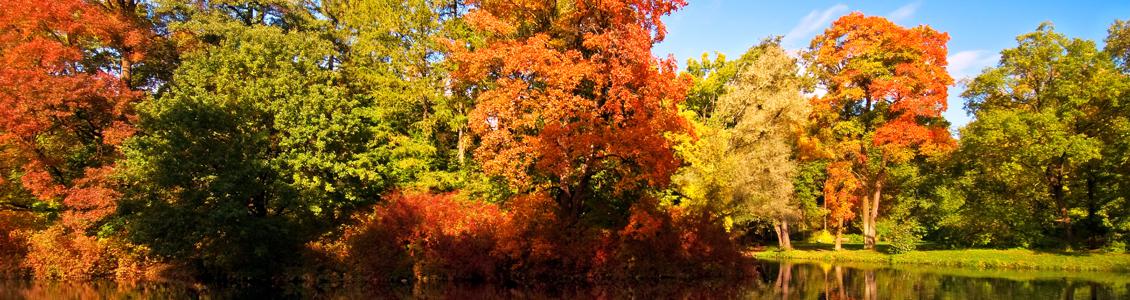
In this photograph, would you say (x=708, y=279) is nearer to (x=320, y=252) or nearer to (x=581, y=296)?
(x=581, y=296)

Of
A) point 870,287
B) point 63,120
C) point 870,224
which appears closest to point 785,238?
point 870,224

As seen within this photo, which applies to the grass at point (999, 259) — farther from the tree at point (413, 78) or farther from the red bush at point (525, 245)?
the tree at point (413, 78)

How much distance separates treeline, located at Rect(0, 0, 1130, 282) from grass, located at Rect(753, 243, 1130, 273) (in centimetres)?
158

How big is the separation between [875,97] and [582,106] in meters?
21.1

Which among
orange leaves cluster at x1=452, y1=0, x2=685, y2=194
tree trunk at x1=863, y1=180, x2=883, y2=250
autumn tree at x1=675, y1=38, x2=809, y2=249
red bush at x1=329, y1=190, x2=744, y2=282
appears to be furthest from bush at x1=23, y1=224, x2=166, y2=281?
tree trunk at x1=863, y1=180, x2=883, y2=250

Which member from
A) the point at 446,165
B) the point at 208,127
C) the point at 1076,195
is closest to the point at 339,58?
the point at 446,165

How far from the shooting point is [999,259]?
94.0ft

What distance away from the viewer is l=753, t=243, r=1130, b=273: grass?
26578mm

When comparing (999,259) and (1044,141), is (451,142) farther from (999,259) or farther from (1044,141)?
(1044,141)

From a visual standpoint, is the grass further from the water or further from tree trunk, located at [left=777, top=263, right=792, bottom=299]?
tree trunk, located at [left=777, top=263, right=792, bottom=299]

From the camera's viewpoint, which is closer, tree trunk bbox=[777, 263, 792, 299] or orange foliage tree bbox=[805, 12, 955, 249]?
tree trunk bbox=[777, 263, 792, 299]

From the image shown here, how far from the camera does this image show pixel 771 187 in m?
30.1

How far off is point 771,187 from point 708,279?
9.98 metres

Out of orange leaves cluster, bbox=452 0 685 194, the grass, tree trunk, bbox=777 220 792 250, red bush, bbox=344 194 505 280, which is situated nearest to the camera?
orange leaves cluster, bbox=452 0 685 194
